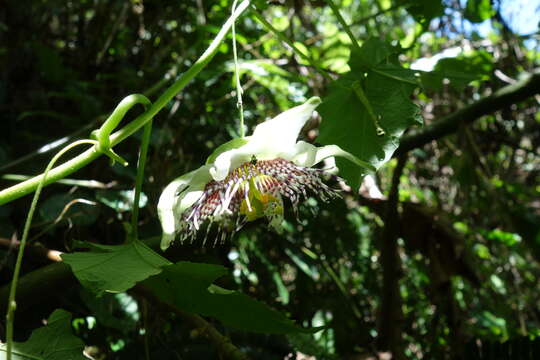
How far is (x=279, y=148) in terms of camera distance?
2.80 ft

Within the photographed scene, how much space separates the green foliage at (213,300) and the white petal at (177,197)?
54 millimetres

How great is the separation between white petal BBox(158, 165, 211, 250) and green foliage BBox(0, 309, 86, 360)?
21 centimetres

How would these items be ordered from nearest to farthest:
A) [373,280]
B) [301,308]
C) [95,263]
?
[95,263]
[301,308]
[373,280]

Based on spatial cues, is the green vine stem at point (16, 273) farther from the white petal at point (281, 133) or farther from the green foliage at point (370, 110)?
the green foliage at point (370, 110)

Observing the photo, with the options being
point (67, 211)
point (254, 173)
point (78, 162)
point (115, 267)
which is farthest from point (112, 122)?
point (67, 211)

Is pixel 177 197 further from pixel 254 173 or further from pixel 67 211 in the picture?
pixel 67 211

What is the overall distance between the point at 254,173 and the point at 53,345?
43cm

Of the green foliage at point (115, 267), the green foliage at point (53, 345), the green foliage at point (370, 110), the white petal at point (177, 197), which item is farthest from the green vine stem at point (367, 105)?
the green foliage at point (53, 345)

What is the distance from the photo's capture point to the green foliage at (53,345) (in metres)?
0.78

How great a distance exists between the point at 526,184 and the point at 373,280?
149cm

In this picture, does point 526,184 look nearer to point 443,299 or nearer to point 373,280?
point 373,280

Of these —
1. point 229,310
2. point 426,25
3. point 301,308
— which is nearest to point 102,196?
point 301,308

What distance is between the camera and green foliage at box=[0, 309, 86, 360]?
780mm

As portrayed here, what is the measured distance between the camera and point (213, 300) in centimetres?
77
